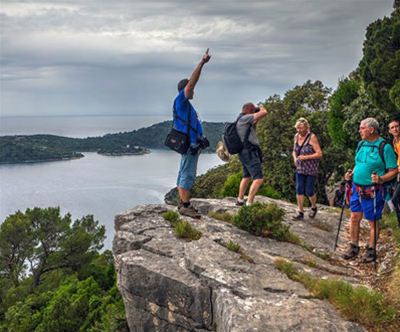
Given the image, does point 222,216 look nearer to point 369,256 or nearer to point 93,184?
point 369,256

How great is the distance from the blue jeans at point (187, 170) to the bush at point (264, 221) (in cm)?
113

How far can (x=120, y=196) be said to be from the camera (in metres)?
76.6

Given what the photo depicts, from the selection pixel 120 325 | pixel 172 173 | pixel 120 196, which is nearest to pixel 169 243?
pixel 120 325

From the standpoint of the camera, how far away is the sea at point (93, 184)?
2724 inches

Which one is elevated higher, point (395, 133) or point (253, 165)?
point (395, 133)

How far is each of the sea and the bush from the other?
158 ft

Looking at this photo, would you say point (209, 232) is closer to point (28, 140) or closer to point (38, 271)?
point (38, 271)

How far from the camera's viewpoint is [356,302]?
477 cm

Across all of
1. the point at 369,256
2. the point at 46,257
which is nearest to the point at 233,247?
the point at 369,256

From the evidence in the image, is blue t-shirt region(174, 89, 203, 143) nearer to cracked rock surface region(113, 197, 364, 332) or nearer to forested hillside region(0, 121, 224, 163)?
cracked rock surface region(113, 197, 364, 332)

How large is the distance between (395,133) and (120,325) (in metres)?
6.78

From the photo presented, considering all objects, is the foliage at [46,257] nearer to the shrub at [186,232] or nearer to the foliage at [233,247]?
the shrub at [186,232]

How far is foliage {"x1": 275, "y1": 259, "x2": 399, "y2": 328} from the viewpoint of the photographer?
4605mm

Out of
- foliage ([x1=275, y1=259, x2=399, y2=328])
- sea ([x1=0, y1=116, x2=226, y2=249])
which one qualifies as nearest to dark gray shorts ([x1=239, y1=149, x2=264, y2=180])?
foliage ([x1=275, y1=259, x2=399, y2=328])
